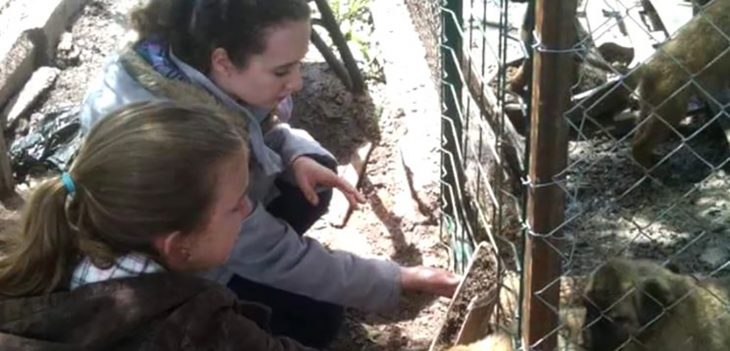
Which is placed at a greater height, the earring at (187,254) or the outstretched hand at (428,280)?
the outstretched hand at (428,280)

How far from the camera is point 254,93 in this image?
346 cm

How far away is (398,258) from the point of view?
464cm

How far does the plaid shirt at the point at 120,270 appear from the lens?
2514mm

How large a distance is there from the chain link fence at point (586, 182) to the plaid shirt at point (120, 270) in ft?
3.13

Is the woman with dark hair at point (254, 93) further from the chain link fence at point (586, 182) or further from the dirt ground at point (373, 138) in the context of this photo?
the dirt ground at point (373, 138)

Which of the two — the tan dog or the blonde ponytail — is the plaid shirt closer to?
the blonde ponytail

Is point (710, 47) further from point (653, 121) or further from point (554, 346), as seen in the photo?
point (554, 346)

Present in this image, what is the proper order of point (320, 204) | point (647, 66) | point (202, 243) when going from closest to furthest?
point (202, 243) → point (320, 204) → point (647, 66)

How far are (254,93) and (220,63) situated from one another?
135 mm

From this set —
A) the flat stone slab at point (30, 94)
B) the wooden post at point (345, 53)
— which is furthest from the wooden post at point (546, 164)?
the flat stone slab at point (30, 94)

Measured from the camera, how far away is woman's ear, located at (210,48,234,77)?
339cm

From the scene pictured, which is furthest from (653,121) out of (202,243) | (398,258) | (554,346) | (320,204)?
(202,243)

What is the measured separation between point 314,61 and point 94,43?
1288mm

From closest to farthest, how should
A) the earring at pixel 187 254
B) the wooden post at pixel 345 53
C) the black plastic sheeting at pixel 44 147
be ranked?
the earring at pixel 187 254 → the black plastic sheeting at pixel 44 147 → the wooden post at pixel 345 53
